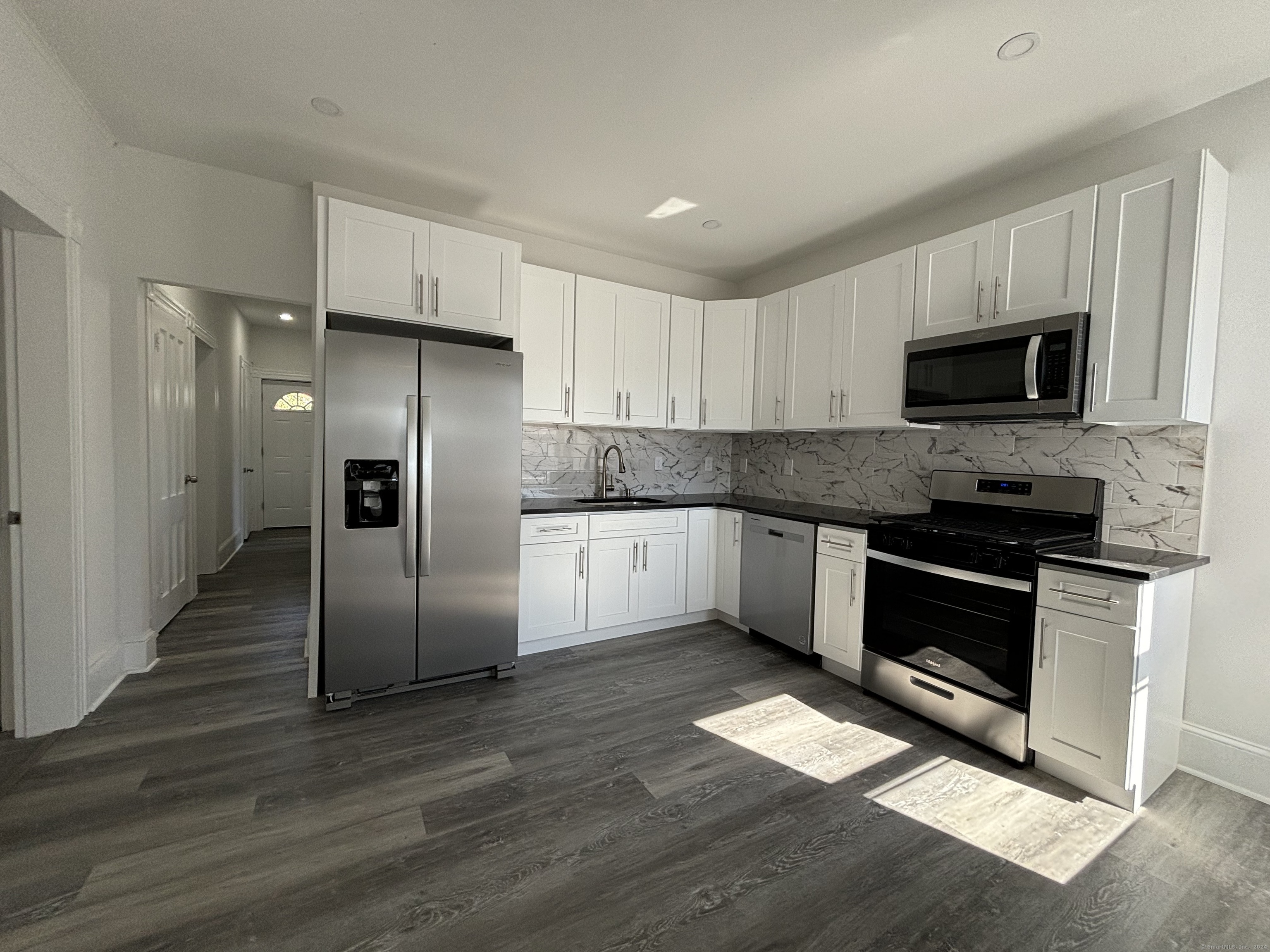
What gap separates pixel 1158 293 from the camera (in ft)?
6.88

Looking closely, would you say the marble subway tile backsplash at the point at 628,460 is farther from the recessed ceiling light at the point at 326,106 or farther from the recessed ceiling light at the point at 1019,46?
the recessed ceiling light at the point at 1019,46

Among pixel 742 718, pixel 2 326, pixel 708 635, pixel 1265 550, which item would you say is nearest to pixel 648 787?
pixel 742 718

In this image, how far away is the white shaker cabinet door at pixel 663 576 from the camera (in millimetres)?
3670

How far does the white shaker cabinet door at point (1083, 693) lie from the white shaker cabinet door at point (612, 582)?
86.1 inches

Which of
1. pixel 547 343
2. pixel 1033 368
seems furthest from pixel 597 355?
pixel 1033 368

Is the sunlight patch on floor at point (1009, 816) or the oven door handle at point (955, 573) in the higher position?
the oven door handle at point (955, 573)

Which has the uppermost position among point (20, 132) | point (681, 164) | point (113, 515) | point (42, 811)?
point (681, 164)

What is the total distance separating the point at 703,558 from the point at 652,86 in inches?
112

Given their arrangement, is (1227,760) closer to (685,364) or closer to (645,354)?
(685,364)

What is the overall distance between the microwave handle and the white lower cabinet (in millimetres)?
762

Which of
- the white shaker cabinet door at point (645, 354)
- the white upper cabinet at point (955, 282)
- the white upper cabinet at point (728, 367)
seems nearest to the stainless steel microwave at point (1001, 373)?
the white upper cabinet at point (955, 282)

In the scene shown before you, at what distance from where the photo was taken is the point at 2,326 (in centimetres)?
224

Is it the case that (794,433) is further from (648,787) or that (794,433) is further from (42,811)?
(42,811)

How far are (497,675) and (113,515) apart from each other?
2.19 metres
